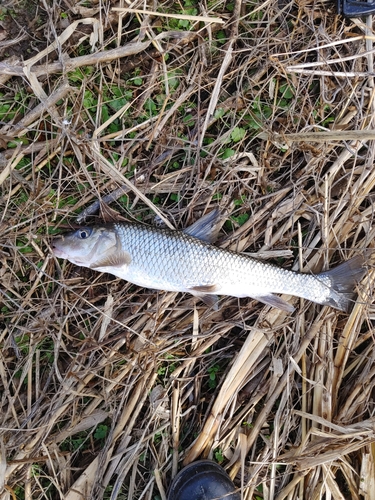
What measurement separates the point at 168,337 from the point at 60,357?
0.82 meters

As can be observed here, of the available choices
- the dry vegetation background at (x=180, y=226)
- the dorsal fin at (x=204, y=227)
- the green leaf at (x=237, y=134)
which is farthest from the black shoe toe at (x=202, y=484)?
the green leaf at (x=237, y=134)

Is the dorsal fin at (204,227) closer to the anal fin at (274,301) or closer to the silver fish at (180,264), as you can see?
the silver fish at (180,264)

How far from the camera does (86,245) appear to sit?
2.95m

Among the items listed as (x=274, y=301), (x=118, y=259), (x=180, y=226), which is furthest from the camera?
(x=180, y=226)

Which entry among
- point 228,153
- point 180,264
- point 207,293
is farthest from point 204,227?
point 228,153

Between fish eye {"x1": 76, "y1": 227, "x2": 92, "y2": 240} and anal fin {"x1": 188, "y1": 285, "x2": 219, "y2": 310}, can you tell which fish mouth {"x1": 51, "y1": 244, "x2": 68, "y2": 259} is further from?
anal fin {"x1": 188, "y1": 285, "x2": 219, "y2": 310}

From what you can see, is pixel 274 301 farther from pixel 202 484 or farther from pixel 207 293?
pixel 202 484

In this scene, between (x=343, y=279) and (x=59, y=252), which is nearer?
(x=59, y=252)

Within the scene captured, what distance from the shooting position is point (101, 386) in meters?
3.17

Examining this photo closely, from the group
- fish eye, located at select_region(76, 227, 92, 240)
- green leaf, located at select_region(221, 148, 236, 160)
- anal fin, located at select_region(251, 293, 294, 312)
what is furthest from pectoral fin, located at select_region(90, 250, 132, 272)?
green leaf, located at select_region(221, 148, 236, 160)

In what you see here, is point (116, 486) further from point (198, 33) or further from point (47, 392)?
point (198, 33)

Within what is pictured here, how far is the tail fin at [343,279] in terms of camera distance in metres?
3.12

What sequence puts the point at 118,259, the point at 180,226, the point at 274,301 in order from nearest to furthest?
the point at 118,259 → the point at 274,301 → the point at 180,226

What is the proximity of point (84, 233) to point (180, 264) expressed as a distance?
0.70 metres
